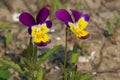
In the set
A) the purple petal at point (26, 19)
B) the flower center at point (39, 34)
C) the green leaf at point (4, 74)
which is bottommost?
the green leaf at point (4, 74)

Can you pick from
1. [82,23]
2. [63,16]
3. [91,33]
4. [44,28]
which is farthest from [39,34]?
[91,33]

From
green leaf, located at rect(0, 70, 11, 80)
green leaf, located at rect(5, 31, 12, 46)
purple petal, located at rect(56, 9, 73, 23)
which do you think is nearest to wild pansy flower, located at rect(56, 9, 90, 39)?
purple petal, located at rect(56, 9, 73, 23)

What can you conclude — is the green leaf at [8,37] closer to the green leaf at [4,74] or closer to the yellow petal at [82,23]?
the green leaf at [4,74]

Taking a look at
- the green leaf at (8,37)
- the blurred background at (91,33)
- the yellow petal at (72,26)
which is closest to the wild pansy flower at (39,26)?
the yellow petal at (72,26)

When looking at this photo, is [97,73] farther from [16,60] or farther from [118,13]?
[118,13]

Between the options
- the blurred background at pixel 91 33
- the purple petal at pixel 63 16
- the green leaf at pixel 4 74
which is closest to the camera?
the purple petal at pixel 63 16

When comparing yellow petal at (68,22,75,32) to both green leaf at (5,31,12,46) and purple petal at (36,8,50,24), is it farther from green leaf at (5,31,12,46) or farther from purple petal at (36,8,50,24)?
green leaf at (5,31,12,46)

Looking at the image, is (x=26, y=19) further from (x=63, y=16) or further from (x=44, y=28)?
(x=63, y=16)
